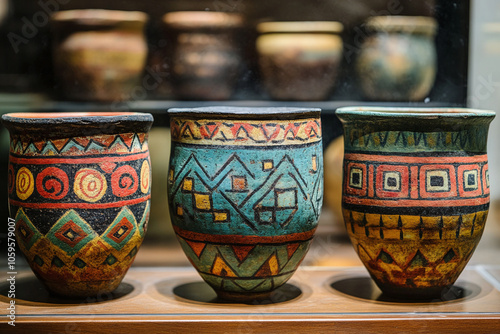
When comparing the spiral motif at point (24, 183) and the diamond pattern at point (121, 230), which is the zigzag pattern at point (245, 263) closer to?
the diamond pattern at point (121, 230)

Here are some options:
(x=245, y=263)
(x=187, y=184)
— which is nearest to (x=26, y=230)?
(x=187, y=184)

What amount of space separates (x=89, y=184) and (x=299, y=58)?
23.4 inches

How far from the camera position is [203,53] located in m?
1.51

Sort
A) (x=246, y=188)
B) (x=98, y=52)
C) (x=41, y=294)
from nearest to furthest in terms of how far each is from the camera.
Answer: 1. (x=246, y=188)
2. (x=41, y=294)
3. (x=98, y=52)

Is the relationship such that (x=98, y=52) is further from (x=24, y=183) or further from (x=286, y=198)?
(x=286, y=198)

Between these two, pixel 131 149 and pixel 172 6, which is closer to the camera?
pixel 131 149

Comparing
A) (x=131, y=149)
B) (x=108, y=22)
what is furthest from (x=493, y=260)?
(x=108, y=22)

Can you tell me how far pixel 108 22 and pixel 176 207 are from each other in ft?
1.63

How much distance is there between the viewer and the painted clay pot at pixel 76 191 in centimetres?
117

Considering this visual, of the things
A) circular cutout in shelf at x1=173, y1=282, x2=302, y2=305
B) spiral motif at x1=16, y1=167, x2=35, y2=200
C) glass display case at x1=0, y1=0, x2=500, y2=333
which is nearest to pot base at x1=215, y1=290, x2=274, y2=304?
circular cutout in shelf at x1=173, y1=282, x2=302, y2=305

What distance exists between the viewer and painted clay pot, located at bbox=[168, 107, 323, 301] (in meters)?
1.17

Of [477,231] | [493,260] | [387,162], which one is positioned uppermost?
[387,162]

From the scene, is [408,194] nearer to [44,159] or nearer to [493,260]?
[493,260]

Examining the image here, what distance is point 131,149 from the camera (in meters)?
1.22
